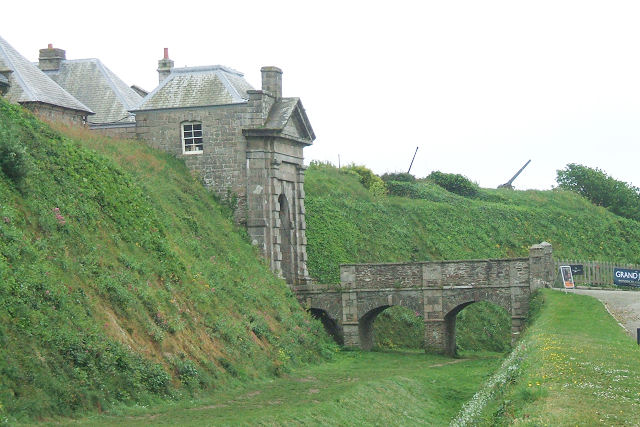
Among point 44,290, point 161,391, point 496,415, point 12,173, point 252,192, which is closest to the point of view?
point 496,415

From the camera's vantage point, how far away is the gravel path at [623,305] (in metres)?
35.2

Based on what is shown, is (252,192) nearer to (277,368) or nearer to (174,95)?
(174,95)

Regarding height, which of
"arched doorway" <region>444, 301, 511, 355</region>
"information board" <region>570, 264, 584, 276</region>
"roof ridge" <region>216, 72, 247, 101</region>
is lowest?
"arched doorway" <region>444, 301, 511, 355</region>

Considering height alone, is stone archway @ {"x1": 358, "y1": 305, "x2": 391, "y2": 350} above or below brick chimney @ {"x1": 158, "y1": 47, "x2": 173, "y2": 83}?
below

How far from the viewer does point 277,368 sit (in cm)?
3644

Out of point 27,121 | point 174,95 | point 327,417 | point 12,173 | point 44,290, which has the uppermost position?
point 174,95

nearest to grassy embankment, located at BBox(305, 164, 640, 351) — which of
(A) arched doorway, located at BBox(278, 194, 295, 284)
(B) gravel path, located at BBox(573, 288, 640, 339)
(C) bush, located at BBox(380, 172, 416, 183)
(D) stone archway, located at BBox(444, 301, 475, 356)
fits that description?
(C) bush, located at BBox(380, 172, 416, 183)

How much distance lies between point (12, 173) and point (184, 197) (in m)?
15.7

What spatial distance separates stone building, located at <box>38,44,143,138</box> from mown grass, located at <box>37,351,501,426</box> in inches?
784

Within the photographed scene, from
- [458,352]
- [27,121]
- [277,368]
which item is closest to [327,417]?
[277,368]

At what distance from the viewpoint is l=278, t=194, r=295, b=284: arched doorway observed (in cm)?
5112

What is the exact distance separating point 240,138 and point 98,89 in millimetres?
12918

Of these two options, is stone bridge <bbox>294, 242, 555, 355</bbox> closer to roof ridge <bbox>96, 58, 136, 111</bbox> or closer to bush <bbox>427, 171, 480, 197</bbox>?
roof ridge <bbox>96, 58, 136, 111</bbox>

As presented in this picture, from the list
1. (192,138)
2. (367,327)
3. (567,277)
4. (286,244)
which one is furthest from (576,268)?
(192,138)
